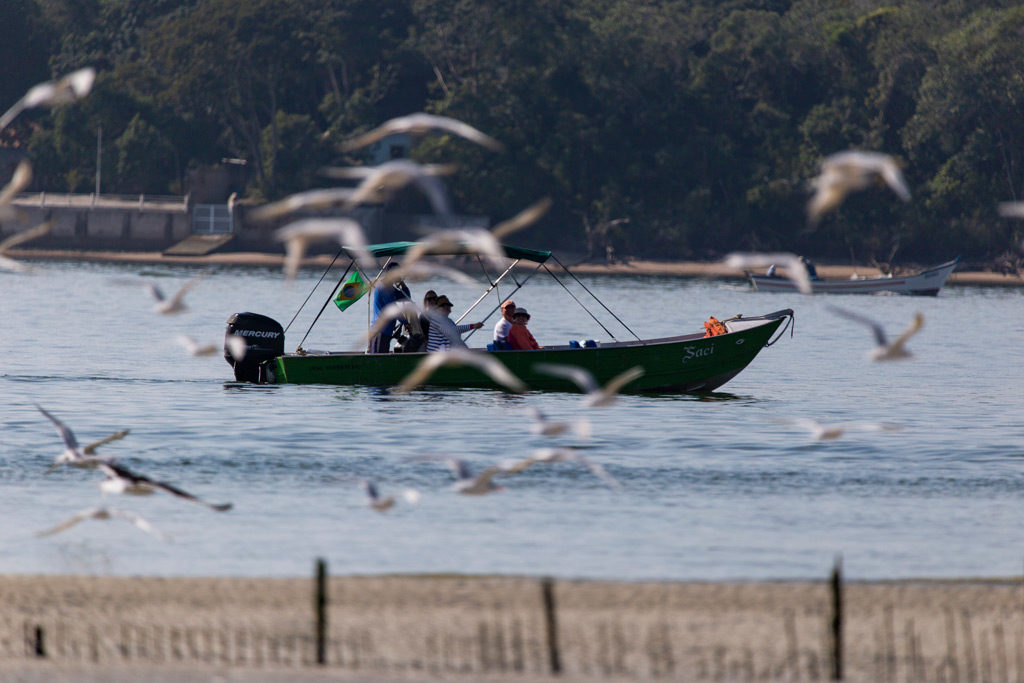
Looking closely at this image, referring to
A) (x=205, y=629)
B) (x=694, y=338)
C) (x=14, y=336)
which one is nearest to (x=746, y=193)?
(x=14, y=336)

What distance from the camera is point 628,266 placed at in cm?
9238

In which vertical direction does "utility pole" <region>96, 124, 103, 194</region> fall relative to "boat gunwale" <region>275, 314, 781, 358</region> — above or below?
above

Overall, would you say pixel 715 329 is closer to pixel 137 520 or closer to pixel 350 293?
pixel 350 293

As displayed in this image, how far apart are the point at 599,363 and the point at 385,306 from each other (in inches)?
150

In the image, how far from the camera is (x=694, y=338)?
25969 mm

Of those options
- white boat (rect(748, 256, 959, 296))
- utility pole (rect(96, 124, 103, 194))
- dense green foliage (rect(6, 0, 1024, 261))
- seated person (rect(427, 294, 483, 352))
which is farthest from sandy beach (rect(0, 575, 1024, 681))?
utility pole (rect(96, 124, 103, 194))

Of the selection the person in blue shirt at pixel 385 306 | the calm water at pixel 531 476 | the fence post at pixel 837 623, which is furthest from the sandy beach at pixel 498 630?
the person in blue shirt at pixel 385 306

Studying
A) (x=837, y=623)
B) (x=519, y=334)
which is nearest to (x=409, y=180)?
(x=837, y=623)

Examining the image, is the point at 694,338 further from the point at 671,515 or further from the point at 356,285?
the point at 671,515

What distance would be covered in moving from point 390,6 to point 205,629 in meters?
94.2

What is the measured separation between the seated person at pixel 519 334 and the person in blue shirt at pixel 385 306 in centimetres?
189

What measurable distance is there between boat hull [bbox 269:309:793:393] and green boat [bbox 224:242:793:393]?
0.02m

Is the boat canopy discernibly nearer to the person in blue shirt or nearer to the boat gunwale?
the person in blue shirt

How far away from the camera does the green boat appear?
24.4 metres
